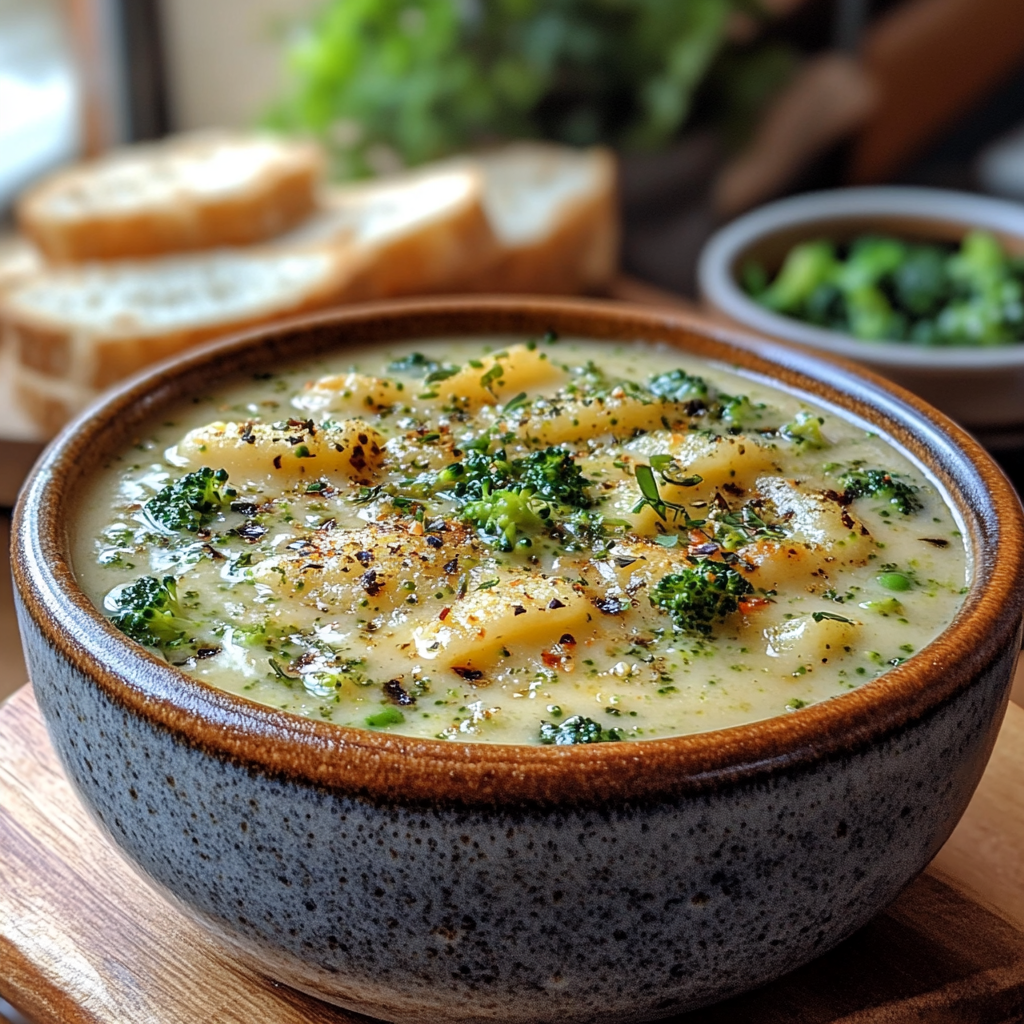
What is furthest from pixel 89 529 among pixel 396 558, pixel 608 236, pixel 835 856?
pixel 608 236

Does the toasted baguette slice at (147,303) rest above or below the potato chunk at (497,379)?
below

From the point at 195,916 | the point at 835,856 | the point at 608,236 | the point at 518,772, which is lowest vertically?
the point at 608,236

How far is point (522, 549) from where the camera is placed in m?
1.66

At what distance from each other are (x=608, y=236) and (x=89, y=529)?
9.39 feet

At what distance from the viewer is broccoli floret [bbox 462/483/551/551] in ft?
5.46

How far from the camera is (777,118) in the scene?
206 inches

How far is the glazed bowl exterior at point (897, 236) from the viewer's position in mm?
2912

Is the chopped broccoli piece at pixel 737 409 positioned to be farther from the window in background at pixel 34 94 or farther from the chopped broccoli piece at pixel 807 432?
the window in background at pixel 34 94

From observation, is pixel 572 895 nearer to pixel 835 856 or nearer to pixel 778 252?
pixel 835 856

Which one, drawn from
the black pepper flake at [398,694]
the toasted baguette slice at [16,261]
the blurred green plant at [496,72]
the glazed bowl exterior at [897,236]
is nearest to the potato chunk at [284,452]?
the black pepper flake at [398,694]

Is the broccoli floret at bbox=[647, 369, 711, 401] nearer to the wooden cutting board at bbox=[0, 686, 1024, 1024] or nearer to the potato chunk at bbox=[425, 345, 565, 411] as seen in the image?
the potato chunk at bbox=[425, 345, 565, 411]

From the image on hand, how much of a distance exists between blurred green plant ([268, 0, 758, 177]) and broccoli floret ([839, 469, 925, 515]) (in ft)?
9.75

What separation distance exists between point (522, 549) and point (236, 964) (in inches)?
22.7

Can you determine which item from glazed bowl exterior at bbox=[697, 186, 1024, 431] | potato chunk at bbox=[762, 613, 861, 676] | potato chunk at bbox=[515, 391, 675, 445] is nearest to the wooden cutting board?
potato chunk at bbox=[762, 613, 861, 676]
